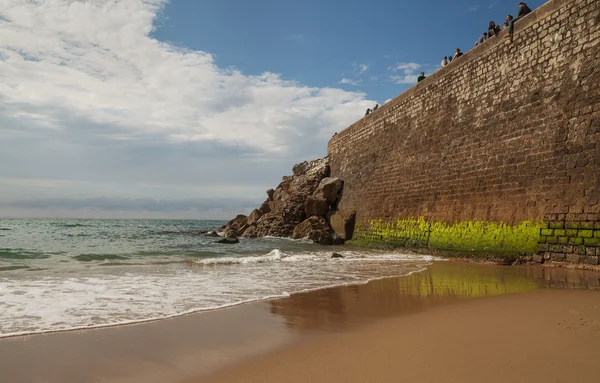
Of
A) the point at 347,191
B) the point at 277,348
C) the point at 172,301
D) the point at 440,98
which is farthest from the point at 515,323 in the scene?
the point at 347,191

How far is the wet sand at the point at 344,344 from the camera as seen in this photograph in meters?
2.98

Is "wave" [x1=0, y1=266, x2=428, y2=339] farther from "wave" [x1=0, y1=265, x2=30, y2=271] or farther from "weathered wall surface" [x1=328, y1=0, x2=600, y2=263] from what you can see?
"wave" [x1=0, y1=265, x2=30, y2=271]

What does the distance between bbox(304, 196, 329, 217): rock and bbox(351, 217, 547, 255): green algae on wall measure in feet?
Answer: 17.4

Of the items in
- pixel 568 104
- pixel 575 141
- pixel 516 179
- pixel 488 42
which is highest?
pixel 488 42

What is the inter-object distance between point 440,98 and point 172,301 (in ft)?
38.4

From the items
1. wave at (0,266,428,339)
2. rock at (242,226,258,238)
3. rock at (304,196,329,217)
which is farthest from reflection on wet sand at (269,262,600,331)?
rock at (242,226,258,238)

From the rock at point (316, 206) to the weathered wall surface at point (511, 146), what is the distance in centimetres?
611

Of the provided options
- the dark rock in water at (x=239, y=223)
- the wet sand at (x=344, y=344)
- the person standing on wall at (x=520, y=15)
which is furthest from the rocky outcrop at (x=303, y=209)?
the wet sand at (x=344, y=344)

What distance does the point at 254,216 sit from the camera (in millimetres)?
27859

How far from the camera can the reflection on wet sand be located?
4992mm

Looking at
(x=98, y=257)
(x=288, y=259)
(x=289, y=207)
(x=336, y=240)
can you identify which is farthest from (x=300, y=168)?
(x=98, y=257)

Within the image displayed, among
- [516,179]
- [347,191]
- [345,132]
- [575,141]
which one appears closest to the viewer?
[575,141]

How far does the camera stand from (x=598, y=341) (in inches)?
134

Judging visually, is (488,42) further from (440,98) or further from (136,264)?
(136,264)
